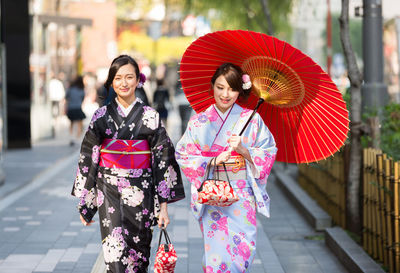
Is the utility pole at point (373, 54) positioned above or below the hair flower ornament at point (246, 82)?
above

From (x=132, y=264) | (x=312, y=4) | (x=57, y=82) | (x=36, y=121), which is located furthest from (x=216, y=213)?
(x=57, y=82)

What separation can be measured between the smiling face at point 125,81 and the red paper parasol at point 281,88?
37 cm

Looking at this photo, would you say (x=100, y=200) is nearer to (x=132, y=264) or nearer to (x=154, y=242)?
(x=132, y=264)

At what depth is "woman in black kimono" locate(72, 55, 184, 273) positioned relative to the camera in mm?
Result: 5262

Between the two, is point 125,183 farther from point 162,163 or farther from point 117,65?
point 117,65

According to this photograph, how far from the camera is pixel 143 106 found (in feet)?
17.6

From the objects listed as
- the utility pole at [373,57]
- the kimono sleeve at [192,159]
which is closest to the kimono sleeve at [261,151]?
the kimono sleeve at [192,159]

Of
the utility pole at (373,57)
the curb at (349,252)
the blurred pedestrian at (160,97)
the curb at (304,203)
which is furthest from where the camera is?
the blurred pedestrian at (160,97)

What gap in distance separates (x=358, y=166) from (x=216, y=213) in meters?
3.25

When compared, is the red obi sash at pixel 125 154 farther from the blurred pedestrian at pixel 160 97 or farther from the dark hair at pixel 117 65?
the blurred pedestrian at pixel 160 97

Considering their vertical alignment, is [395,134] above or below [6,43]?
below

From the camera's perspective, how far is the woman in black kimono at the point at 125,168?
17.3 feet

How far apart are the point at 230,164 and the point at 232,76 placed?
1.87ft

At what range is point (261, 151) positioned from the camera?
5160 millimetres
